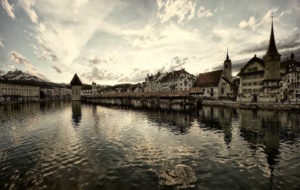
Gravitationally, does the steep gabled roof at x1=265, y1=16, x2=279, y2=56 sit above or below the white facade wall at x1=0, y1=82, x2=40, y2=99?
above

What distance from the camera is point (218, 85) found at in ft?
244

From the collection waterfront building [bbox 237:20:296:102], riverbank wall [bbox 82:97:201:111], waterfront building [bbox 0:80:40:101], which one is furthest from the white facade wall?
waterfront building [bbox 237:20:296:102]

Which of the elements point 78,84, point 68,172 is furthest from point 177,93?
point 78,84

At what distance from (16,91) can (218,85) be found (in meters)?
127

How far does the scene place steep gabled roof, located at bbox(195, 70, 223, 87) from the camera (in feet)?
249

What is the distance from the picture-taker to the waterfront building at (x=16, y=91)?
10593 centimetres

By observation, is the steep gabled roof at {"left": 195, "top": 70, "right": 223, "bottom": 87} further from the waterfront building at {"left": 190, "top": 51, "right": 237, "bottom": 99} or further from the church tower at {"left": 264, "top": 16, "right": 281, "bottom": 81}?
the church tower at {"left": 264, "top": 16, "right": 281, "bottom": 81}

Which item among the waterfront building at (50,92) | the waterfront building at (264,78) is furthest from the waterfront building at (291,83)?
the waterfront building at (50,92)

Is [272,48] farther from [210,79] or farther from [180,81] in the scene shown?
[180,81]

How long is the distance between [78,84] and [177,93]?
9110cm

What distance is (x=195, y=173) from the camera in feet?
37.3

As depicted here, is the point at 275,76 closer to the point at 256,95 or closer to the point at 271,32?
the point at 256,95

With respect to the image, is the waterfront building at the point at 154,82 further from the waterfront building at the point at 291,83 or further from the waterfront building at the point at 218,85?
the waterfront building at the point at 291,83

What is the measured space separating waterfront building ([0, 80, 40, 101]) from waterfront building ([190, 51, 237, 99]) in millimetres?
110760
